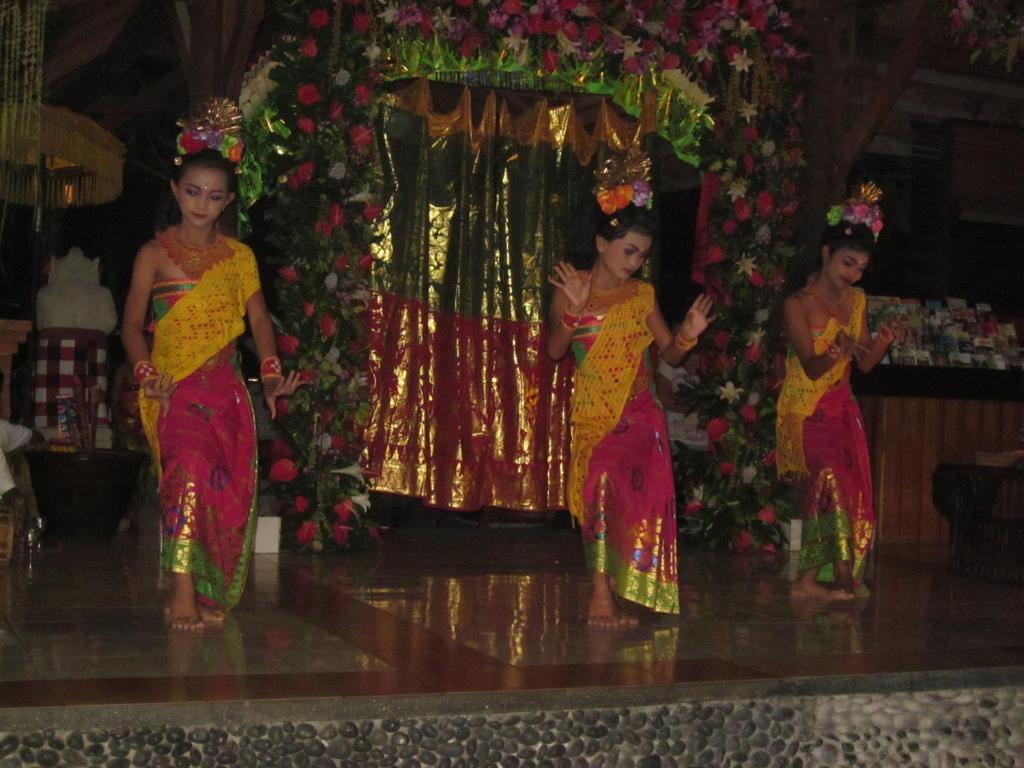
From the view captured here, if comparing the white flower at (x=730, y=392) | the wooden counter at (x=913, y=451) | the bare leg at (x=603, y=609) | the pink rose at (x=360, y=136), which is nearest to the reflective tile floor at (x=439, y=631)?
the bare leg at (x=603, y=609)

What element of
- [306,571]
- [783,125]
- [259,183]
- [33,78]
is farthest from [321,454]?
[783,125]

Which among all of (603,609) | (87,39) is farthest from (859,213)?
(87,39)

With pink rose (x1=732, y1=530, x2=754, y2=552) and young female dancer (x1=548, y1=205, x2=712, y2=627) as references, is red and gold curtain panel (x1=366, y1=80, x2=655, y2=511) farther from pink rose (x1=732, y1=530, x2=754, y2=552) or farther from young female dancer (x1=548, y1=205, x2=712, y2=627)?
young female dancer (x1=548, y1=205, x2=712, y2=627)

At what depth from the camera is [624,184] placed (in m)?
4.92

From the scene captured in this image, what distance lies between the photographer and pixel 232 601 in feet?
15.6

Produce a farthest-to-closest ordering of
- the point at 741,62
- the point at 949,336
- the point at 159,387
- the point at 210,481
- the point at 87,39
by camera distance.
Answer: the point at 87,39
the point at 949,336
the point at 741,62
the point at 210,481
the point at 159,387

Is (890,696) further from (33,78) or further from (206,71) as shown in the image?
(206,71)

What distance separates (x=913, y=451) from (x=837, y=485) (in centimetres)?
303

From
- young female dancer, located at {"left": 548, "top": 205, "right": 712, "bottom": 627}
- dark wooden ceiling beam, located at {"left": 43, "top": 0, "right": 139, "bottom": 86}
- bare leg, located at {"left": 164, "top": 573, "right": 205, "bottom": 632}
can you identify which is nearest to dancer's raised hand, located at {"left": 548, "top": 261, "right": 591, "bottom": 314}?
young female dancer, located at {"left": 548, "top": 205, "right": 712, "bottom": 627}

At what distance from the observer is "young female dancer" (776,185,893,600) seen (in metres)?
5.63

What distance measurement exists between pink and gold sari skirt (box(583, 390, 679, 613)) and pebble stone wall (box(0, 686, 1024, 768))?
0.91 m

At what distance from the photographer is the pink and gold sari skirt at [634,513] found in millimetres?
4852

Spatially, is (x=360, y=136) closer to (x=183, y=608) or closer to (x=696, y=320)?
(x=696, y=320)

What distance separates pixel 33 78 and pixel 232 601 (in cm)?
190
